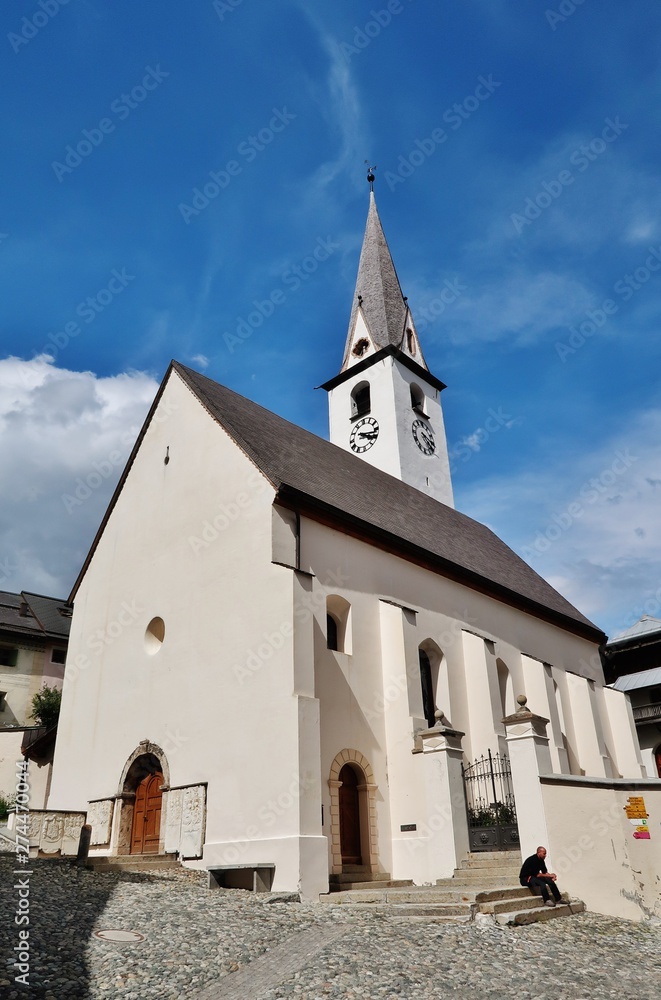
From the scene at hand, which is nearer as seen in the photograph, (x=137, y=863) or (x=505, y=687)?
(x=137, y=863)

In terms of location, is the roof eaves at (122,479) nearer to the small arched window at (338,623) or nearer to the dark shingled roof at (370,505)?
the dark shingled roof at (370,505)

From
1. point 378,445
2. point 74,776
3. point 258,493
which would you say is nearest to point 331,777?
point 258,493

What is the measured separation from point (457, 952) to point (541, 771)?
4.86m

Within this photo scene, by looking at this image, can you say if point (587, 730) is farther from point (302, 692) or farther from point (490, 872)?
point (302, 692)

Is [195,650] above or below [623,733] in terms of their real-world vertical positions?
above

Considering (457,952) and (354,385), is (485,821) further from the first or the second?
(354,385)

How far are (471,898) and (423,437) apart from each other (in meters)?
23.8

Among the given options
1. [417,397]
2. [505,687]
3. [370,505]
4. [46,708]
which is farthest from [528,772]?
[417,397]

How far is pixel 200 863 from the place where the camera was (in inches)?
557

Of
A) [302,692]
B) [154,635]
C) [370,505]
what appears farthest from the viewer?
[370,505]

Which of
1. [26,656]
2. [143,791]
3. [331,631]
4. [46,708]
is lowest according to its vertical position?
[143,791]

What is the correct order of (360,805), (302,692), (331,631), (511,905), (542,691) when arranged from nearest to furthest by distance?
(511,905) < (302,692) < (360,805) < (331,631) < (542,691)

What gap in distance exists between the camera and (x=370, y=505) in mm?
20234

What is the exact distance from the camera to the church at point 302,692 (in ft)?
42.4
